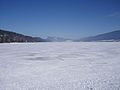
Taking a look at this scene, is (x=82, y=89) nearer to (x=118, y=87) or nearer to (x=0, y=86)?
→ (x=118, y=87)

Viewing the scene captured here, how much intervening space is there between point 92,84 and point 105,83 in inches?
18.0

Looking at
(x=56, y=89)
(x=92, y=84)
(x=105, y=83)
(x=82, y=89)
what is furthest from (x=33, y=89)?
(x=105, y=83)

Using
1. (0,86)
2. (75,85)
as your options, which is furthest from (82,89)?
(0,86)

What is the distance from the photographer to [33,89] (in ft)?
14.4

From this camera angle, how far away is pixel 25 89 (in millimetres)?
4391

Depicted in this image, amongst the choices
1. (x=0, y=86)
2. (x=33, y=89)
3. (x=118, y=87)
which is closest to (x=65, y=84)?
(x=33, y=89)

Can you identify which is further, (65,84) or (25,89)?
(65,84)

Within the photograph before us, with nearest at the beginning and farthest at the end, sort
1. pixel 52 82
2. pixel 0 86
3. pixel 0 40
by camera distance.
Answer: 1. pixel 0 86
2. pixel 52 82
3. pixel 0 40

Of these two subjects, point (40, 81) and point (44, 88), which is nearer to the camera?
point (44, 88)

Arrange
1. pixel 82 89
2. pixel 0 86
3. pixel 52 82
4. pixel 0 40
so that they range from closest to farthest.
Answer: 1. pixel 82 89
2. pixel 0 86
3. pixel 52 82
4. pixel 0 40

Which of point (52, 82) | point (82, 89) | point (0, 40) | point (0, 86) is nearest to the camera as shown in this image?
point (82, 89)

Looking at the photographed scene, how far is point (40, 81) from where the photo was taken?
5.21m

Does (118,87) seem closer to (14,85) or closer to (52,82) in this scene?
(52,82)

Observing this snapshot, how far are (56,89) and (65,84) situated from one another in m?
0.52
